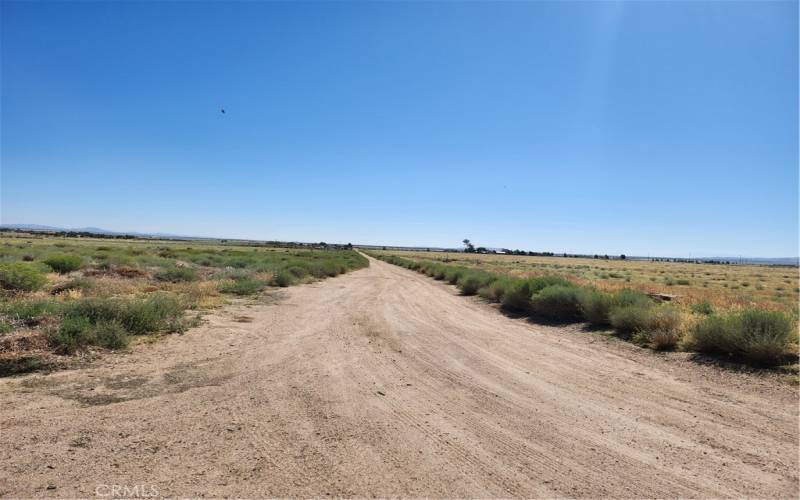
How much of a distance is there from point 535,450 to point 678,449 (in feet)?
5.56

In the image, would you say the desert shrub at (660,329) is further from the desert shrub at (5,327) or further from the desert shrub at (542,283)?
the desert shrub at (5,327)

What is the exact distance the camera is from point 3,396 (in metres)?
5.60

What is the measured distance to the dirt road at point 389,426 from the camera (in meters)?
3.89

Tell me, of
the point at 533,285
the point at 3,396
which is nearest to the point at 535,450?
the point at 3,396

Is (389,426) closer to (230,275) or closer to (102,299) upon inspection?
(102,299)

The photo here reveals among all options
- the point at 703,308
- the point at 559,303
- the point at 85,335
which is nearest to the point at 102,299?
the point at 85,335

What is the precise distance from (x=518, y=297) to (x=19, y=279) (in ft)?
60.8

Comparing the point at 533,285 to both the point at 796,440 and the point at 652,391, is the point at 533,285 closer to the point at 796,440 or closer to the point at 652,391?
the point at 652,391

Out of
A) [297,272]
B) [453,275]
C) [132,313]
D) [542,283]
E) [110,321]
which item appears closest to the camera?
[110,321]

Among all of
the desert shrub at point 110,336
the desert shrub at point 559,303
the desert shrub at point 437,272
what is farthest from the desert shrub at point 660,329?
the desert shrub at point 437,272

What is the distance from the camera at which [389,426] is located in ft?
16.8

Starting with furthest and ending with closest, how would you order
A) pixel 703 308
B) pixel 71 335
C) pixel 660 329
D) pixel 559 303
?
pixel 559 303, pixel 703 308, pixel 660 329, pixel 71 335

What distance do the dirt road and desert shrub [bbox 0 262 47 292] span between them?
916cm

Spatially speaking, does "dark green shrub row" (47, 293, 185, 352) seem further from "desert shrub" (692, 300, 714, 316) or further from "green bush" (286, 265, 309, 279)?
"green bush" (286, 265, 309, 279)
